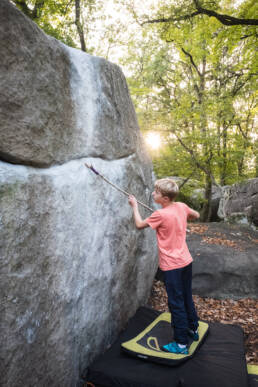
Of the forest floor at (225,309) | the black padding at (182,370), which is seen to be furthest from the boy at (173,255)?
the forest floor at (225,309)

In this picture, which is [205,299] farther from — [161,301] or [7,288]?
[7,288]

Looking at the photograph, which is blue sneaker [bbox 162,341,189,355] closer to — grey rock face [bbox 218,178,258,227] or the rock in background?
the rock in background

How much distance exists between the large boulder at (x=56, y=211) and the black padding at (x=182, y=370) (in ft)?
0.77

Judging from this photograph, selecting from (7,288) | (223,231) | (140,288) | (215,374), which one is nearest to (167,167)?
(223,231)

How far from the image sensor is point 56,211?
106 inches

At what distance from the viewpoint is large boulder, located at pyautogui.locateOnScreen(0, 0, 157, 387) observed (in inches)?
88.2

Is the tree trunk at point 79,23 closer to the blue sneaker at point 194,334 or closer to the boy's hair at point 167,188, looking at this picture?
the boy's hair at point 167,188

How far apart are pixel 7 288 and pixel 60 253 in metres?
0.65

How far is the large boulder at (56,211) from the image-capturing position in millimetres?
2240

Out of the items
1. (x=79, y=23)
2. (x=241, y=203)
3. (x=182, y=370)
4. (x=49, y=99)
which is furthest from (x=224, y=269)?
(x=79, y=23)

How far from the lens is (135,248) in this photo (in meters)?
4.46

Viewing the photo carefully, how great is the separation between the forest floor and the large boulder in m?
1.78

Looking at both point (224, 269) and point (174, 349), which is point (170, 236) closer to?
point (174, 349)

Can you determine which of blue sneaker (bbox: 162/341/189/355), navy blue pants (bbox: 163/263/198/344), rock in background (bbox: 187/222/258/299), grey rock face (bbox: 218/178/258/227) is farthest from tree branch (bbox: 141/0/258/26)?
blue sneaker (bbox: 162/341/189/355)
